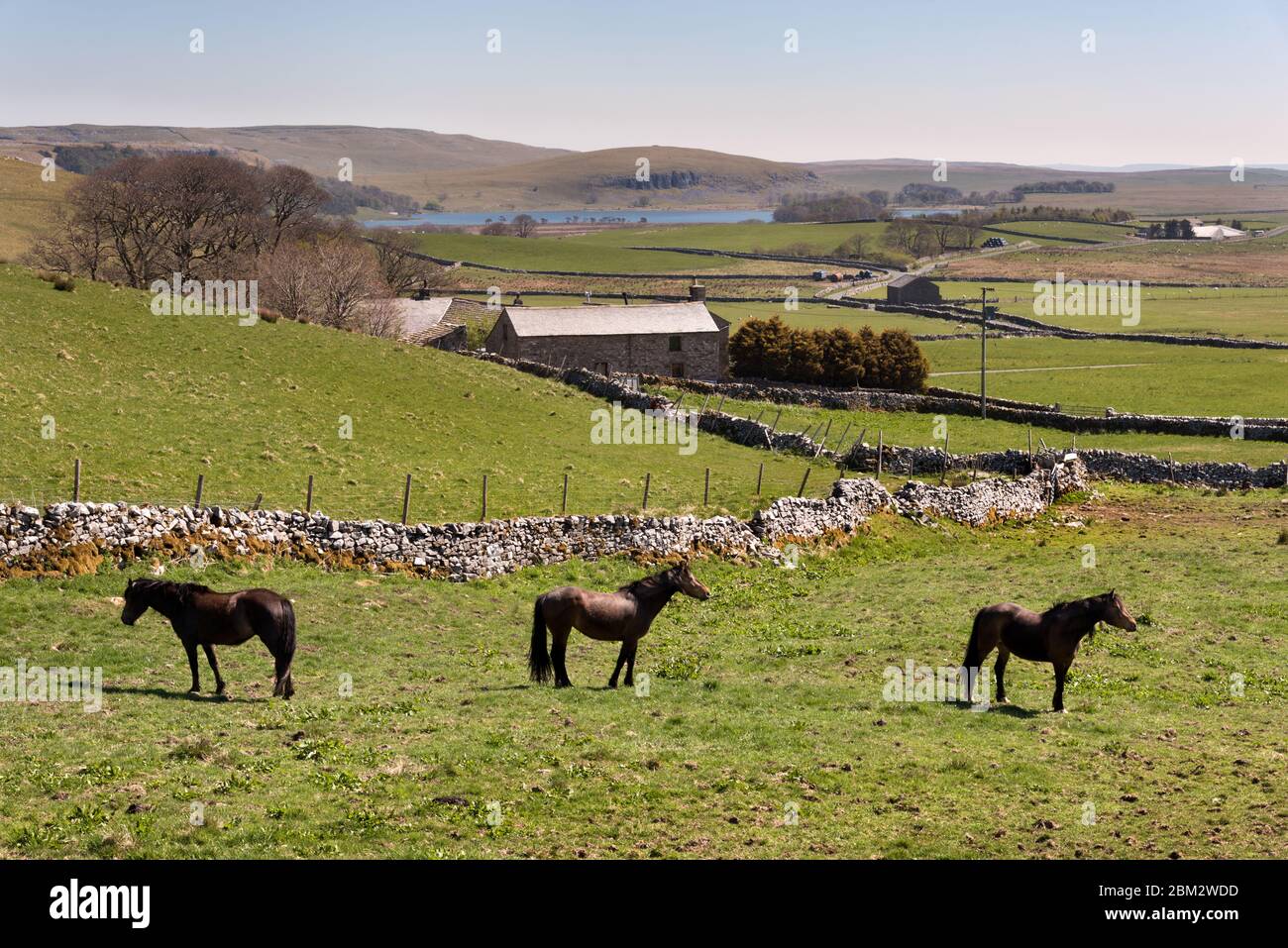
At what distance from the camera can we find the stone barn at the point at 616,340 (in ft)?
240

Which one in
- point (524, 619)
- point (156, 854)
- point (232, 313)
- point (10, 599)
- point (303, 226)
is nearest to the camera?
point (156, 854)

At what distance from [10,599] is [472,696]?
9.54m

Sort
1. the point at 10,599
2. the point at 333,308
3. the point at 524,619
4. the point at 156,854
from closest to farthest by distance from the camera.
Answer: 1. the point at 156,854
2. the point at 10,599
3. the point at 524,619
4. the point at 333,308

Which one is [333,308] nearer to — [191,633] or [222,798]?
[191,633]

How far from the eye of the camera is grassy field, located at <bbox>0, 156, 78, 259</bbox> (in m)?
110

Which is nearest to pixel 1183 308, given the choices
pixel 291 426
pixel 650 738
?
pixel 291 426

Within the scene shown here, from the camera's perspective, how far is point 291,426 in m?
40.0

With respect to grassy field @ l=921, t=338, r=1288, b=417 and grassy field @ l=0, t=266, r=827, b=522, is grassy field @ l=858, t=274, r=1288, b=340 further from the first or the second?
grassy field @ l=0, t=266, r=827, b=522

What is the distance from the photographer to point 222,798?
13.2m

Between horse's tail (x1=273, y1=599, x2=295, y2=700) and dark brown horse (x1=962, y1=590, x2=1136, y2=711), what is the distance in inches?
418

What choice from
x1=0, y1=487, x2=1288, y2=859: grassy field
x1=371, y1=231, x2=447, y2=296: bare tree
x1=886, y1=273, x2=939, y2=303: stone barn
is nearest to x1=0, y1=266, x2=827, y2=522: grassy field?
x1=0, y1=487, x2=1288, y2=859: grassy field
